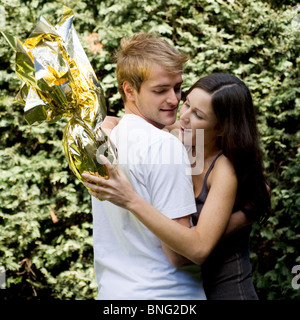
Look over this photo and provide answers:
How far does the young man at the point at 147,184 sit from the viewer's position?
1.68m

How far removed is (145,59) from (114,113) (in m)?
2.71

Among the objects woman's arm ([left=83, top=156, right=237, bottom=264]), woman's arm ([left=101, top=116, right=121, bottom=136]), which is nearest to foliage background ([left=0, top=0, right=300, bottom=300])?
woman's arm ([left=101, top=116, right=121, bottom=136])

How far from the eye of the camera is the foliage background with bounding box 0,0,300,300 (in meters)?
4.00

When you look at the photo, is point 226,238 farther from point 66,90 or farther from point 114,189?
point 66,90

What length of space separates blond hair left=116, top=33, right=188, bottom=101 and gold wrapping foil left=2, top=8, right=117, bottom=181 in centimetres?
30

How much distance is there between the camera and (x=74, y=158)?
1610mm

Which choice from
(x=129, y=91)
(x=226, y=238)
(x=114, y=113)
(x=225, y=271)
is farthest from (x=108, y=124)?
(x=114, y=113)

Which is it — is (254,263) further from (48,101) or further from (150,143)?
(48,101)

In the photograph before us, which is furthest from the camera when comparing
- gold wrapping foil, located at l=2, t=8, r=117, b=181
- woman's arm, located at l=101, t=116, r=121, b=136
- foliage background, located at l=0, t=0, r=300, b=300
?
foliage background, located at l=0, t=0, r=300, b=300

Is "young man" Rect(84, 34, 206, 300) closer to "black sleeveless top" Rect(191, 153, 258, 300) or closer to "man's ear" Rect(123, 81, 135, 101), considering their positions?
"man's ear" Rect(123, 81, 135, 101)

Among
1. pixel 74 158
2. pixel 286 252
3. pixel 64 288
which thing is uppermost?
pixel 74 158

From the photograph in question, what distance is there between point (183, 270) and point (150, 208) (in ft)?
A: 1.12

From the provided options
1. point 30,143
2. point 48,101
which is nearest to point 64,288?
point 30,143
